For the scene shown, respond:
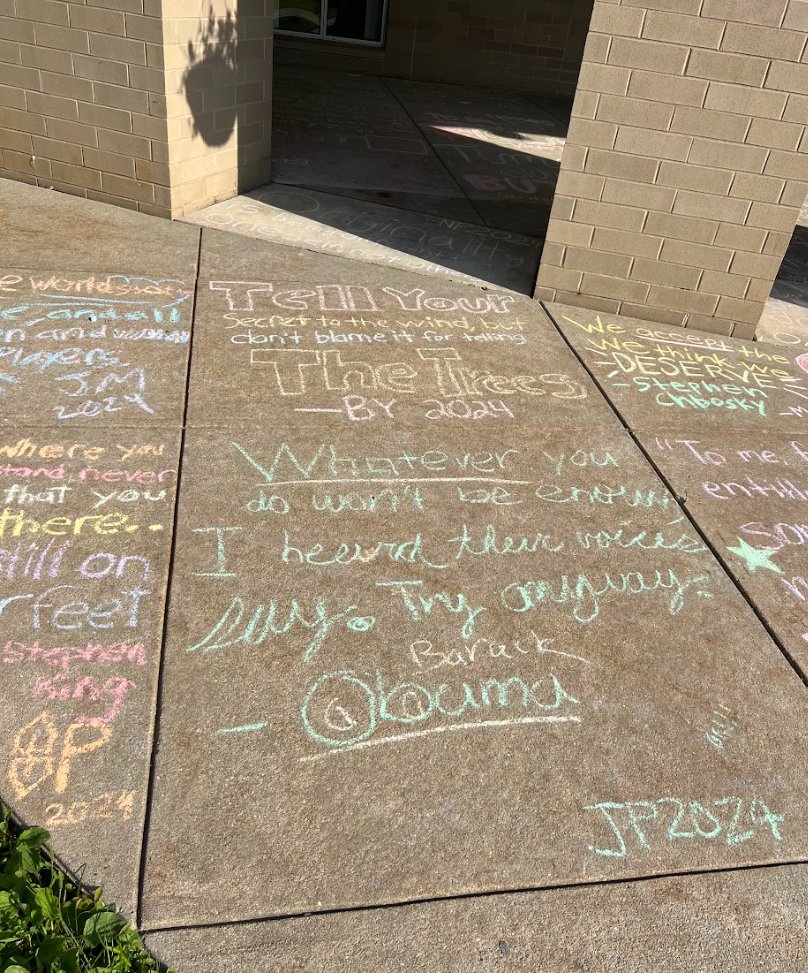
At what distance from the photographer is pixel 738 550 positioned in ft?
12.4

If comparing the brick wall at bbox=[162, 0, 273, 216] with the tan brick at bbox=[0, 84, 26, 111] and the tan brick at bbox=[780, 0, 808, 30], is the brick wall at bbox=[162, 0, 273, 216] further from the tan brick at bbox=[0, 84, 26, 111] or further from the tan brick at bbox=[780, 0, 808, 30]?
the tan brick at bbox=[780, 0, 808, 30]

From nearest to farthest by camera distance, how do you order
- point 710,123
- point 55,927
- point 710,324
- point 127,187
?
1. point 55,927
2. point 710,123
3. point 710,324
4. point 127,187

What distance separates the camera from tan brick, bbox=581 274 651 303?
20.1ft

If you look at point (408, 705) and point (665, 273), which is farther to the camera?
point (665, 273)

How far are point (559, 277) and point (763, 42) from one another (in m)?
1.98

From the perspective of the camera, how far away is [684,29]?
5.18 m

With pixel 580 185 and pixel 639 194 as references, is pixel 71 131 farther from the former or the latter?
pixel 639 194

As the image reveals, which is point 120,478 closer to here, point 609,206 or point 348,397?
point 348,397

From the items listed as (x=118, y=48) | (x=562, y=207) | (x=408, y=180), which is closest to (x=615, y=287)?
(x=562, y=207)

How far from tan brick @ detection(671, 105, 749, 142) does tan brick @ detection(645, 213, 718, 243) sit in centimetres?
56

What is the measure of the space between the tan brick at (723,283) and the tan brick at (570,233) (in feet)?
3.00

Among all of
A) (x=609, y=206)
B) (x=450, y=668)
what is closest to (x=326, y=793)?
(x=450, y=668)

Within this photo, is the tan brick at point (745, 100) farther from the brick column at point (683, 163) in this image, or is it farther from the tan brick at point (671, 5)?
the tan brick at point (671, 5)

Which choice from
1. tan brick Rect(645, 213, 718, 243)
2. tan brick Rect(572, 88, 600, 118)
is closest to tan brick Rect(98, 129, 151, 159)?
tan brick Rect(572, 88, 600, 118)
